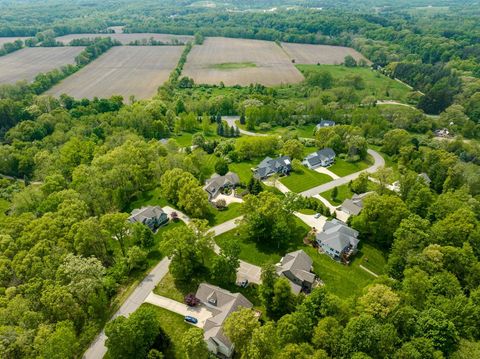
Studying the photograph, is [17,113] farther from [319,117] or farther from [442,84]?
[442,84]

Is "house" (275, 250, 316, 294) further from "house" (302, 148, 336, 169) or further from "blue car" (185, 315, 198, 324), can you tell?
"house" (302, 148, 336, 169)

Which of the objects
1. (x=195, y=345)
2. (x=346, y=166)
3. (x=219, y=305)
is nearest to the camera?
(x=195, y=345)

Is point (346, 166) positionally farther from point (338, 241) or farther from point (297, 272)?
point (297, 272)

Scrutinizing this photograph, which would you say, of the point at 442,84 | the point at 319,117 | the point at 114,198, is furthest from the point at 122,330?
the point at 442,84

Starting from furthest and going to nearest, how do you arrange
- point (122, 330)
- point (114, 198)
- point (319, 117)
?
point (319, 117), point (114, 198), point (122, 330)

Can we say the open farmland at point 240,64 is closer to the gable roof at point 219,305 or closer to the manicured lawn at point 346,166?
the manicured lawn at point 346,166

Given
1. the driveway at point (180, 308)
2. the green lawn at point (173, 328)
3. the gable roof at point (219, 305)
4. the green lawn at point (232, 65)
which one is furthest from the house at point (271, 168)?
the green lawn at point (232, 65)

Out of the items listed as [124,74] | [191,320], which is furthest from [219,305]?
[124,74]

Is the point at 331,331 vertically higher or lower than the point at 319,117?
higher
